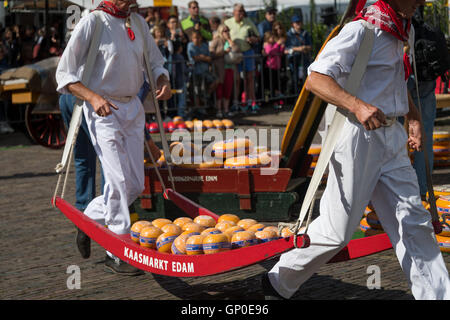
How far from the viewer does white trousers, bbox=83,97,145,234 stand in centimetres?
539

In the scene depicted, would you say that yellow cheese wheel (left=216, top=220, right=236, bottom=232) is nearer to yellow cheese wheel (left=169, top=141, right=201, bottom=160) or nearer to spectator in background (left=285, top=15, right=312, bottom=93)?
yellow cheese wheel (left=169, top=141, right=201, bottom=160)

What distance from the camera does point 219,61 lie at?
17.2m

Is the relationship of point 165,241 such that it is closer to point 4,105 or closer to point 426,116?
point 426,116

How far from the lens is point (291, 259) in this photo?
4016mm

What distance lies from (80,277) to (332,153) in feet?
8.11

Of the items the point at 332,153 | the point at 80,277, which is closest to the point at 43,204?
the point at 80,277

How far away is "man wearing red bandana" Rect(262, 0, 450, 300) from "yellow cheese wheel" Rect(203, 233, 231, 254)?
0.81 metres

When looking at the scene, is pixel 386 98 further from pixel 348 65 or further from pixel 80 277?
pixel 80 277

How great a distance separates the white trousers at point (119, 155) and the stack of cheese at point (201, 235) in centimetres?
18

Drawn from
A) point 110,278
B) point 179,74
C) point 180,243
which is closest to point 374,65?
point 180,243

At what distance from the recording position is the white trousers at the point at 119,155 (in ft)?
17.7

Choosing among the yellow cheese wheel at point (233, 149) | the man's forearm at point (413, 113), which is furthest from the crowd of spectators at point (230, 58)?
the man's forearm at point (413, 113)

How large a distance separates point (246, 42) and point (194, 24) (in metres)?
1.40

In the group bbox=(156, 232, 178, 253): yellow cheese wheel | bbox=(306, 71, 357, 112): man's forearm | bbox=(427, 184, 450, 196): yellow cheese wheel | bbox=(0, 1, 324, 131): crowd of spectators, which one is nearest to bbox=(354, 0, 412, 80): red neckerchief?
bbox=(306, 71, 357, 112): man's forearm
